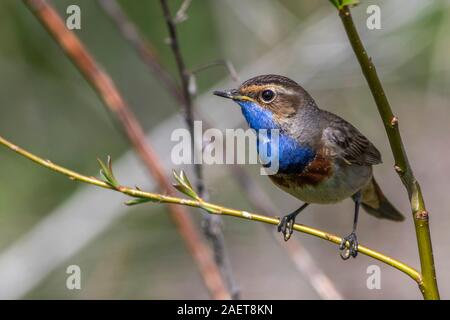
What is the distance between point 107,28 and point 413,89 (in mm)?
3388

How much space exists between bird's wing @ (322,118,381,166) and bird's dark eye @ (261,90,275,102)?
0.38 metres

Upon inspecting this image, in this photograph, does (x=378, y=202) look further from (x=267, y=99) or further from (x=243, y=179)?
(x=267, y=99)

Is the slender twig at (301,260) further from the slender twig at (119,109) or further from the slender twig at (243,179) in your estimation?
the slender twig at (119,109)

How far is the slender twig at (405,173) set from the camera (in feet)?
6.79

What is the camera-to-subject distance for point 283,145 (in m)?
3.97

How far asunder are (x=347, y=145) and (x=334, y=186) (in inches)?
11.4

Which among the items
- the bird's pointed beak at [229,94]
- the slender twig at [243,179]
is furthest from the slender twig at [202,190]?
the bird's pointed beak at [229,94]

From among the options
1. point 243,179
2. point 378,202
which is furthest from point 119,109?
point 378,202

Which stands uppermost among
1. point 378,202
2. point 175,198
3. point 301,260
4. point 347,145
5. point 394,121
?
point 347,145

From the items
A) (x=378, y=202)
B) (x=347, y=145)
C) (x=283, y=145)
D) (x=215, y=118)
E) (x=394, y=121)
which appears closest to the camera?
(x=394, y=121)

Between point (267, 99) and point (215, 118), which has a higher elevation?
point (215, 118)

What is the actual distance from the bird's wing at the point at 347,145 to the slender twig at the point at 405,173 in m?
1.78
